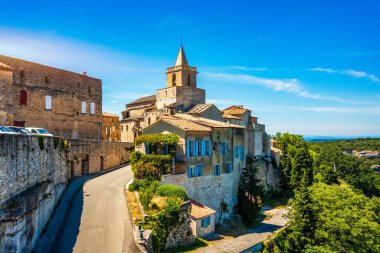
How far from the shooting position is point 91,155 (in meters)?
36.1

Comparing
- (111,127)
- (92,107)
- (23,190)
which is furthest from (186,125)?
(111,127)

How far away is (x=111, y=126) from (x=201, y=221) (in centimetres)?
3882

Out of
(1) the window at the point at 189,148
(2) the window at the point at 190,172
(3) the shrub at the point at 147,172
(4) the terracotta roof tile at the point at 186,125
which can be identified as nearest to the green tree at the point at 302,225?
(2) the window at the point at 190,172

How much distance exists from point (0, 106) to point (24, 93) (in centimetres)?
536

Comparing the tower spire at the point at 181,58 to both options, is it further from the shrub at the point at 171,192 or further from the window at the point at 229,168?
the shrub at the point at 171,192

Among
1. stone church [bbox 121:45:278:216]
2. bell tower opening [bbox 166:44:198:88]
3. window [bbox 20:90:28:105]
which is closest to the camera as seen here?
stone church [bbox 121:45:278:216]

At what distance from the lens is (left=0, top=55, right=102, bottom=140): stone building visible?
31.6 meters

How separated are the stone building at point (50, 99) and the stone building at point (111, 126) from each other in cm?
1616

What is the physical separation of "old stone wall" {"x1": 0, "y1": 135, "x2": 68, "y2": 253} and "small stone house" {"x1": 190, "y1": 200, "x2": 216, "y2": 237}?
11.5 meters

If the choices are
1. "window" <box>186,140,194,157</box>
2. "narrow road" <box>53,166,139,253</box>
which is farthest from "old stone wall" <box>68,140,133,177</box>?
"window" <box>186,140,194,157</box>

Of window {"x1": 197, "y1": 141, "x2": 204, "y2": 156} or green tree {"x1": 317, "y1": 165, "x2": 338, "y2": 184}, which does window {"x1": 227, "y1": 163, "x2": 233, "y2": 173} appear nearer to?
window {"x1": 197, "y1": 141, "x2": 204, "y2": 156}

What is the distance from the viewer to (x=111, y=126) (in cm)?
6231

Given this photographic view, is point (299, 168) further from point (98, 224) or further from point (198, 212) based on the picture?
point (98, 224)

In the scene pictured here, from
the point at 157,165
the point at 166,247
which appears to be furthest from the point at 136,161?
the point at 166,247
